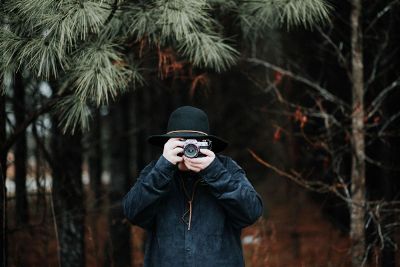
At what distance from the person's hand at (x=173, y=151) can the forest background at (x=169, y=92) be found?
73 cm

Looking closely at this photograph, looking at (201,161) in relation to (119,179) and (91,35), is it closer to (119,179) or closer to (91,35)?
(91,35)

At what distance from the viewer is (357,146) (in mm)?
3809

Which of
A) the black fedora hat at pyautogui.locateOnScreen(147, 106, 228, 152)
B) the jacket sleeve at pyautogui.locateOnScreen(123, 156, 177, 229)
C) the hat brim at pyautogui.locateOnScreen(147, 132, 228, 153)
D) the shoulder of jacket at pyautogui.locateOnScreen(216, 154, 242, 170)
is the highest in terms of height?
the black fedora hat at pyautogui.locateOnScreen(147, 106, 228, 152)

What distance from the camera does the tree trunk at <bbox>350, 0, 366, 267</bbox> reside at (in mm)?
3746

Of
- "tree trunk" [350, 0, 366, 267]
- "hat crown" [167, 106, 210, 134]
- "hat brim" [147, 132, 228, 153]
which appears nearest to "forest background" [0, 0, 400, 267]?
"tree trunk" [350, 0, 366, 267]

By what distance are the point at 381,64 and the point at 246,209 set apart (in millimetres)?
2847

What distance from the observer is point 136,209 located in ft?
7.17

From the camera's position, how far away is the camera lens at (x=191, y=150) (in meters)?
2.16

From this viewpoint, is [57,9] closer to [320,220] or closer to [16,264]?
[16,264]

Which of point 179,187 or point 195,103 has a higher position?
point 195,103

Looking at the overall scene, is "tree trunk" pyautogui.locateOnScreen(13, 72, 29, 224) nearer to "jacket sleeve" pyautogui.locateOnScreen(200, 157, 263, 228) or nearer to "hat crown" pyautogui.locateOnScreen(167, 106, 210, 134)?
"hat crown" pyautogui.locateOnScreen(167, 106, 210, 134)

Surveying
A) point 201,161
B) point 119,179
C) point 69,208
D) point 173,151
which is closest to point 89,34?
point 173,151

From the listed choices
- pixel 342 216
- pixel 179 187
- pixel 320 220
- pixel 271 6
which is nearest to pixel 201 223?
pixel 179 187

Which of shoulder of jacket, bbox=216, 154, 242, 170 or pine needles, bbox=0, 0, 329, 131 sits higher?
pine needles, bbox=0, 0, 329, 131
